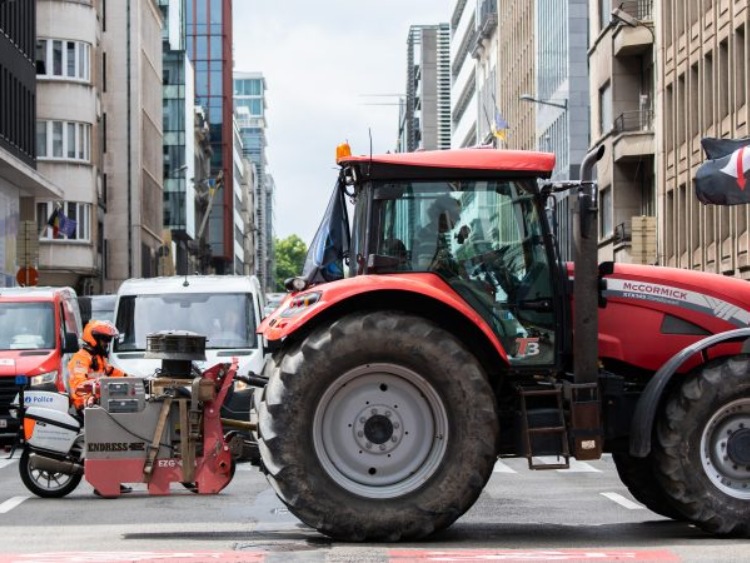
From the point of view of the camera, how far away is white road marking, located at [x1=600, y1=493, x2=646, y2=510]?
50.6 feet

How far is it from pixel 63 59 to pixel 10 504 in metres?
65.9

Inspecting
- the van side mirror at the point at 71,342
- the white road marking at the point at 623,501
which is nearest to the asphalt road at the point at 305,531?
the white road marking at the point at 623,501

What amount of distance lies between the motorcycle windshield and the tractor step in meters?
1.43

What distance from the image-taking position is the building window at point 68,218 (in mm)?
79325

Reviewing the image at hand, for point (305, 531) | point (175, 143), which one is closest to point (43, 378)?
point (305, 531)

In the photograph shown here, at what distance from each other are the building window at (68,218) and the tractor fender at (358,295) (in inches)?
2576

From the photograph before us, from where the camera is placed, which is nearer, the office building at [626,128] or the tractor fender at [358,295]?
the tractor fender at [358,295]

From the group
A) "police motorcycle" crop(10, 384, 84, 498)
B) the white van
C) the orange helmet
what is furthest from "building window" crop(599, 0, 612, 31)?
"police motorcycle" crop(10, 384, 84, 498)

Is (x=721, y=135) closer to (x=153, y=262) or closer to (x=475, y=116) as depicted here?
(x=153, y=262)

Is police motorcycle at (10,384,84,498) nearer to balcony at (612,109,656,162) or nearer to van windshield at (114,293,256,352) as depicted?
van windshield at (114,293,256,352)

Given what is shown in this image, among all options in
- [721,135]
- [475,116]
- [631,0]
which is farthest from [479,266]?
[475,116]

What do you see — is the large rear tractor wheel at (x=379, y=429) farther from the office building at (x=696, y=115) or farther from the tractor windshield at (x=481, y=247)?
the office building at (x=696, y=115)

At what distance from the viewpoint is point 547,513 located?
15047 mm

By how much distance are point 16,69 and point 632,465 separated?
5272cm
